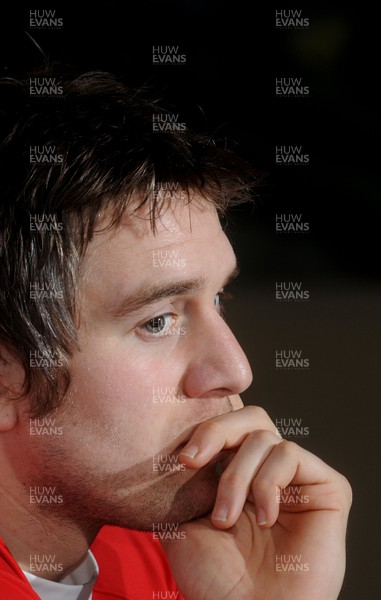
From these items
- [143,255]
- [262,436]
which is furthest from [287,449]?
[143,255]

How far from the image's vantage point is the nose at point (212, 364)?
123 cm

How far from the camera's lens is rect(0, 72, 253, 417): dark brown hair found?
1.19m

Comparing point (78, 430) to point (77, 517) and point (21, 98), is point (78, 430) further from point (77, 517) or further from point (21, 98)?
point (21, 98)

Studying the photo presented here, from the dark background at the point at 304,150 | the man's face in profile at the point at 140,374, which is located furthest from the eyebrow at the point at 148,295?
the dark background at the point at 304,150

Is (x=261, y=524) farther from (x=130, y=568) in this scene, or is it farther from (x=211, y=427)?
(x=130, y=568)

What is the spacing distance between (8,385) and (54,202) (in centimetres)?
29

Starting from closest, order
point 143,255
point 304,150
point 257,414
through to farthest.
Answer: point 143,255
point 257,414
point 304,150

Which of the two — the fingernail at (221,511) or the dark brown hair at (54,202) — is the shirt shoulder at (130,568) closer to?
the fingernail at (221,511)

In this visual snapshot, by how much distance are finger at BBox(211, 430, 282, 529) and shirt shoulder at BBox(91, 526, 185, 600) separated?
38cm

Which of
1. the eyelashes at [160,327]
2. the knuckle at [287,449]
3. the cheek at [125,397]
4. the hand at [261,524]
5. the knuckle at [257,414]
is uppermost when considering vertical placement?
the eyelashes at [160,327]

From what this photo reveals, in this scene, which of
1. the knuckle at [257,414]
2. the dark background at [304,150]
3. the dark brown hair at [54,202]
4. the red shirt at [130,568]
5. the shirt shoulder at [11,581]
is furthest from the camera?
the dark background at [304,150]

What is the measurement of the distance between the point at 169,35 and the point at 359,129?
0.67 meters

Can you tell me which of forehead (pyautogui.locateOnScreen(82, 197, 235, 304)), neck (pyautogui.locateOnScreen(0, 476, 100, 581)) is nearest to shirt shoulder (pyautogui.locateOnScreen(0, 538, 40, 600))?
neck (pyautogui.locateOnScreen(0, 476, 100, 581))

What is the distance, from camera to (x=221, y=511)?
1.25 metres
